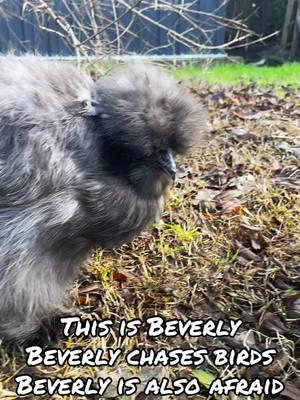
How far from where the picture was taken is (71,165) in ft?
5.74

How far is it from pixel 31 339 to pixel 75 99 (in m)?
0.83

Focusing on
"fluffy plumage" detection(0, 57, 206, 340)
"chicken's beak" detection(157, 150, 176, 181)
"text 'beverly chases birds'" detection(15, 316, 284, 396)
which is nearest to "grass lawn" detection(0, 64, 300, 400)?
"text 'beverly chases birds'" detection(15, 316, 284, 396)

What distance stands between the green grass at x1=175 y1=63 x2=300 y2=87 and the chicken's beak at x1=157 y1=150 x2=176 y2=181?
14.8 feet

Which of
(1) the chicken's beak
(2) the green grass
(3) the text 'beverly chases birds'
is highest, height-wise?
(1) the chicken's beak

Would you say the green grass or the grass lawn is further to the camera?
the green grass

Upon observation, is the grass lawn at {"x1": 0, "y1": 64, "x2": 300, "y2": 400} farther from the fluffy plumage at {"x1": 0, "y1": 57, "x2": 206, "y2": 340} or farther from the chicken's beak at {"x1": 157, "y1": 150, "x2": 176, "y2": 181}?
the chicken's beak at {"x1": 157, "y1": 150, "x2": 176, "y2": 181}

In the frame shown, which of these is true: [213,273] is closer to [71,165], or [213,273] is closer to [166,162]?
[166,162]

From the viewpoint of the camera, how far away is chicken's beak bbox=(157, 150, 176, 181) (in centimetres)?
183

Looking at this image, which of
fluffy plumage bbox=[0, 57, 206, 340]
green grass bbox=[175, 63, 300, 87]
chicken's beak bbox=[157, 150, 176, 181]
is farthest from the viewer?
green grass bbox=[175, 63, 300, 87]

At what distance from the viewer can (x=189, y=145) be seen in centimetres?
190

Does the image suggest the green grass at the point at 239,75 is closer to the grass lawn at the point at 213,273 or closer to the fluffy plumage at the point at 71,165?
the grass lawn at the point at 213,273

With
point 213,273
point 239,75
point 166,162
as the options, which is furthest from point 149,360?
point 239,75

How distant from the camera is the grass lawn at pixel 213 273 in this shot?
1.92 metres

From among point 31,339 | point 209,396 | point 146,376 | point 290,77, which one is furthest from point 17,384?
point 290,77
